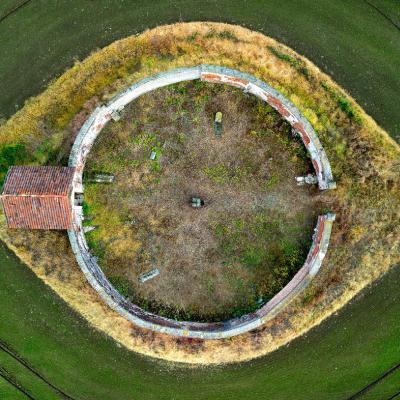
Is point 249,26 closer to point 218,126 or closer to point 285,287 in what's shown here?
point 218,126

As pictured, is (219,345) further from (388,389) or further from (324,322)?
(388,389)

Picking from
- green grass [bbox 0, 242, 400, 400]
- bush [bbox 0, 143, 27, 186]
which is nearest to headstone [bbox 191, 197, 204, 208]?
green grass [bbox 0, 242, 400, 400]

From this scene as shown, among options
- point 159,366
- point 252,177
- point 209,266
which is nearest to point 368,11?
point 252,177

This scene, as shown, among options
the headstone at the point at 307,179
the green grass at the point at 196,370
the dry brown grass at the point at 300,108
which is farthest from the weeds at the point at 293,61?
the green grass at the point at 196,370

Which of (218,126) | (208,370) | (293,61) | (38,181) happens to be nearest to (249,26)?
(293,61)

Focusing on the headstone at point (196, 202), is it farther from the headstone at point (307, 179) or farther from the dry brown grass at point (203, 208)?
the headstone at point (307, 179)

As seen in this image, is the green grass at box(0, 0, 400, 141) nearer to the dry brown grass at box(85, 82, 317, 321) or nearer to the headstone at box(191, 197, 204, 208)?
the dry brown grass at box(85, 82, 317, 321)
